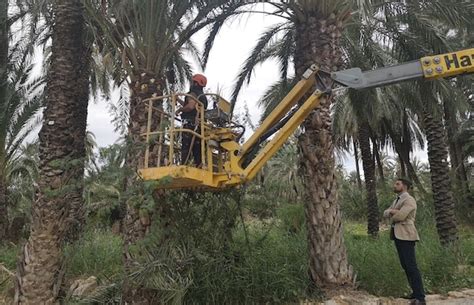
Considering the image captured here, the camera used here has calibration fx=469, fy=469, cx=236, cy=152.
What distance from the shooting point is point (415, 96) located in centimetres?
1205

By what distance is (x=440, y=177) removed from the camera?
12.7m

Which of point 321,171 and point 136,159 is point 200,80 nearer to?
point 136,159

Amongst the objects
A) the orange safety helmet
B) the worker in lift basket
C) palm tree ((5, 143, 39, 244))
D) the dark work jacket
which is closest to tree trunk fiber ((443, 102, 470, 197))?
the orange safety helmet

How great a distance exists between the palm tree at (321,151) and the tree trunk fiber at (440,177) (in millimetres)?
5252

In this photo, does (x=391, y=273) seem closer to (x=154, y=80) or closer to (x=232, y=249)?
(x=232, y=249)

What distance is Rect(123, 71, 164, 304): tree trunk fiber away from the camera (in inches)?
271

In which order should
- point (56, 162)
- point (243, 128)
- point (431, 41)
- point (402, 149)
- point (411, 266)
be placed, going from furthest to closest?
1. point (402, 149)
2. point (431, 41)
3. point (56, 162)
4. point (243, 128)
5. point (411, 266)

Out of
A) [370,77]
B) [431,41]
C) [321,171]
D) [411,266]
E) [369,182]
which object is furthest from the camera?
[369,182]

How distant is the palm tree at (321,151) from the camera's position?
781 cm

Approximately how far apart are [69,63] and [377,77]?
565cm

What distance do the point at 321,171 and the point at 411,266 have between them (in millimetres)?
2181

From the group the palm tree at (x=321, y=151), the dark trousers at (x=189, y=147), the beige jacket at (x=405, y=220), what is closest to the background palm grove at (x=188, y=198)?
the palm tree at (x=321, y=151)

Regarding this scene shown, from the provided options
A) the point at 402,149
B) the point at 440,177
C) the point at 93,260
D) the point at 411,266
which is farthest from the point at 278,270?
the point at 402,149

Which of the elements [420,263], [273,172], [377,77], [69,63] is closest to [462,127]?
[273,172]
